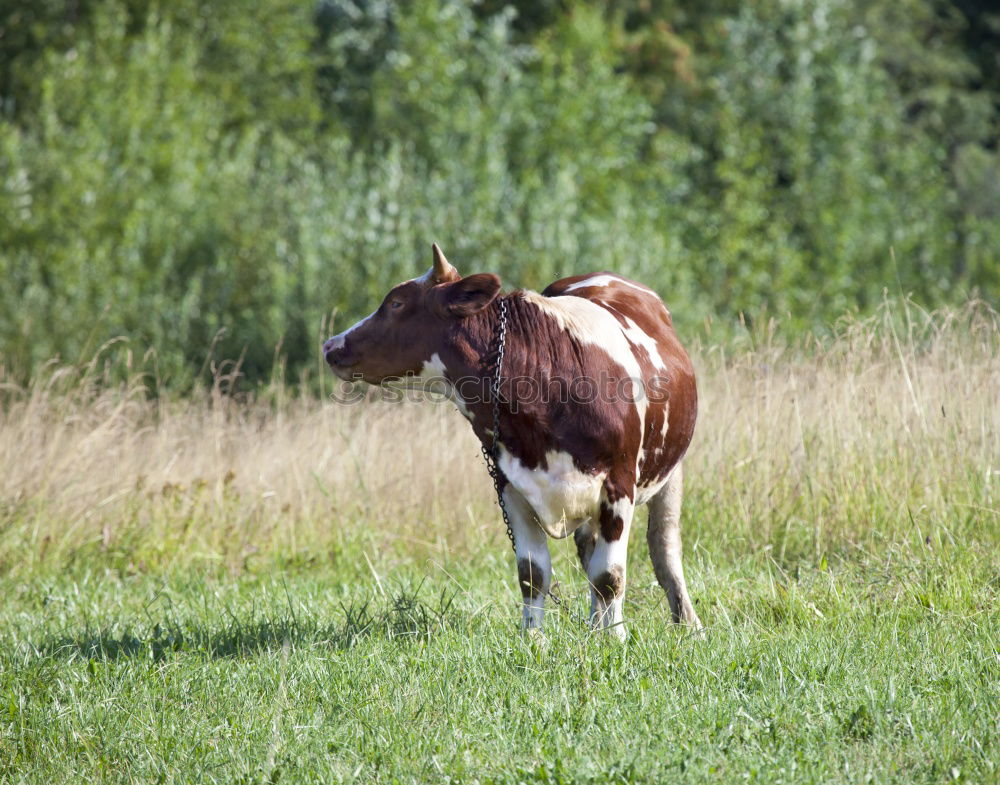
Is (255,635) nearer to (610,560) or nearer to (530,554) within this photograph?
(530,554)

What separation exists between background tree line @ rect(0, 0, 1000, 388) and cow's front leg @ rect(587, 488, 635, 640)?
12.5 meters


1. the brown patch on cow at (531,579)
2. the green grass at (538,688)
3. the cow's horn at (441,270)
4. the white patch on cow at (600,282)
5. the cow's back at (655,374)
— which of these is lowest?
the green grass at (538,688)

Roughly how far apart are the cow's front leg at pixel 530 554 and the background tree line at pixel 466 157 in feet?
41.3

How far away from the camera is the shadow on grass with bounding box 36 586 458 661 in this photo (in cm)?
591

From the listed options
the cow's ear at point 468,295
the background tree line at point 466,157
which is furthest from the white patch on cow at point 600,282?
the background tree line at point 466,157

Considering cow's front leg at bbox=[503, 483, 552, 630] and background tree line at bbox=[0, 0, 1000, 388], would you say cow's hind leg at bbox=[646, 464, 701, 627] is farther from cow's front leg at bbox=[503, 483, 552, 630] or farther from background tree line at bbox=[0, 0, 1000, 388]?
background tree line at bbox=[0, 0, 1000, 388]

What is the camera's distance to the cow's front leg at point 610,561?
17.7 feet

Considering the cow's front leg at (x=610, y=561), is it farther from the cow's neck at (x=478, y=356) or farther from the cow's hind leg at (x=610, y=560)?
the cow's neck at (x=478, y=356)

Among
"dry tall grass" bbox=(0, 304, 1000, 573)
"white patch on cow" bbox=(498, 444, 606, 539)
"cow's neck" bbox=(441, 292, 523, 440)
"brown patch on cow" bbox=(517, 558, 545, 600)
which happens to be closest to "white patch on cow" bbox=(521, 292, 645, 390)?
"cow's neck" bbox=(441, 292, 523, 440)

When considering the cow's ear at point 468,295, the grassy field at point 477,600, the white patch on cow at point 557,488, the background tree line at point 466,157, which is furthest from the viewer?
the background tree line at point 466,157

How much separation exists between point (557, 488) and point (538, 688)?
33.3 inches

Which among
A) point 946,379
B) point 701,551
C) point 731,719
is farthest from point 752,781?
point 946,379

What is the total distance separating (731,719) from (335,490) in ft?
17.1

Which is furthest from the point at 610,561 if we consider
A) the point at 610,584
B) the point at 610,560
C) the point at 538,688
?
the point at 538,688
